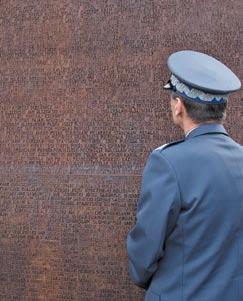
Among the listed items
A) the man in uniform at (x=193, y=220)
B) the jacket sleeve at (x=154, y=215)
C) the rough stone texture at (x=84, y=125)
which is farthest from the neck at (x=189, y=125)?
the rough stone texture at (x=84, y=125)

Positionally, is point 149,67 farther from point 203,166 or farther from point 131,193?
point 203,166

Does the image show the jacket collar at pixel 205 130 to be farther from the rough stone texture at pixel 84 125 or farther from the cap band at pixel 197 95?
the rough stone texture at pixel 84 125

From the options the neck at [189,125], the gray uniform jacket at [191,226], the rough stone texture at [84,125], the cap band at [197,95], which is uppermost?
the cap band at [197,95]

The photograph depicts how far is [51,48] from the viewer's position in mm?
4695

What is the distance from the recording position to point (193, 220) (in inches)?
73.5

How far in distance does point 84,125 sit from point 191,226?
2779 millimetres

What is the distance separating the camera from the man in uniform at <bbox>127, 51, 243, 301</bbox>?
1.87 metres

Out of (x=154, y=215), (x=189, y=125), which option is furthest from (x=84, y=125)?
(x=154, y=215)

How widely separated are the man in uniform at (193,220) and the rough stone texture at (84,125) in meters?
2.39

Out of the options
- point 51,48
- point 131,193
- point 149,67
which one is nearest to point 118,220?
point 131,193

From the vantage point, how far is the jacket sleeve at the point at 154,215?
1854 mm

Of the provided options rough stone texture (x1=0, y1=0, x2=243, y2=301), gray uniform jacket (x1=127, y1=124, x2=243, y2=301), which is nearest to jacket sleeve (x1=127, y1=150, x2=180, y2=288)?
gray uniform jacket (x1=127, y1=124, x2=243, y2=301)

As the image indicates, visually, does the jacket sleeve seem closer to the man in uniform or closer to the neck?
the man in uniform

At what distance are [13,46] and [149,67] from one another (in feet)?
4.35
